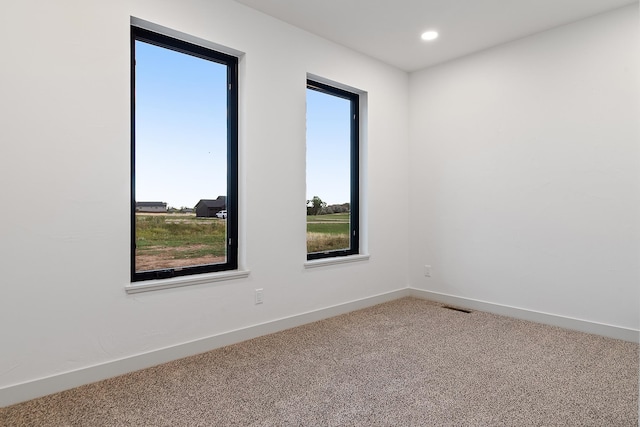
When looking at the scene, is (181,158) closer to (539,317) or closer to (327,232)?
(327,232)

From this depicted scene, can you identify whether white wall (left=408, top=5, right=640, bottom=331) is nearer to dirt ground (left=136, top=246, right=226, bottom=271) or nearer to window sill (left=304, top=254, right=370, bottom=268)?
window sill (left=304, top=254, right=370, bottom=268)

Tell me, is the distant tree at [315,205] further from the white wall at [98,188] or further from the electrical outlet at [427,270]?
the electrical outlet at [427,270]

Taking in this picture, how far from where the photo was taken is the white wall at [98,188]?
2043 millimetres

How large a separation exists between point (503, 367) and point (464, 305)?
1.56 metres

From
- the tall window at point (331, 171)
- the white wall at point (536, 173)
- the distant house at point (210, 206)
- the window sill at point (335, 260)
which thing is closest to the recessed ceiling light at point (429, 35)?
the white wall at point (536, 173)

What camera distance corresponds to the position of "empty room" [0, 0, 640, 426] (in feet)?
6.78

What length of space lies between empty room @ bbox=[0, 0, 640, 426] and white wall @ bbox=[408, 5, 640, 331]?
19mm

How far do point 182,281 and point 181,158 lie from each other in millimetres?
934

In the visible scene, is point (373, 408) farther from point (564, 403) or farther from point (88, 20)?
point (88, 20)

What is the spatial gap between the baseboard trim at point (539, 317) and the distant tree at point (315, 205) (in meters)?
1.61

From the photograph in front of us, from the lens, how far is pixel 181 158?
2.87 meters

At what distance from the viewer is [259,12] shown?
308 cm

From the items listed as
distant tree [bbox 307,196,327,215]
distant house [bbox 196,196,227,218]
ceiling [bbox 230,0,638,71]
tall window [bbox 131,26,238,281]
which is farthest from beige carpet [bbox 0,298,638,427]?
ceiling [bbox 230,0,638,71]

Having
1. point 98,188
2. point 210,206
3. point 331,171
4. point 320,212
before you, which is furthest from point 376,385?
point 331,171
